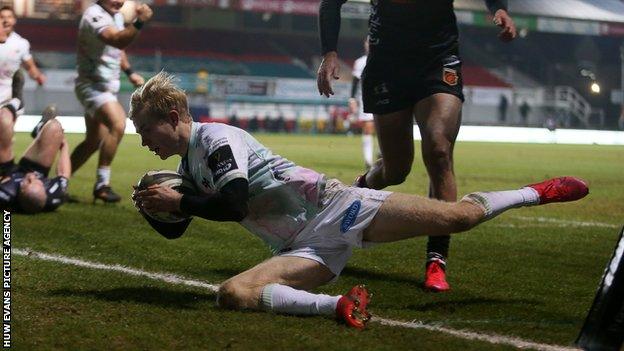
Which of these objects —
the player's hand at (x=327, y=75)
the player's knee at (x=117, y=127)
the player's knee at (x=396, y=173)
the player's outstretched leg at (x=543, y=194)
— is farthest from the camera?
the player's knee at (x=117, y=127)

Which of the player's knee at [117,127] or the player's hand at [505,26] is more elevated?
the player's hand at [505,26]

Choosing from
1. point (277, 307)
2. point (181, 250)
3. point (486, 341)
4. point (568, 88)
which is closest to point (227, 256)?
point (181, 250)

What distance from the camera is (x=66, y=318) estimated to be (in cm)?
476

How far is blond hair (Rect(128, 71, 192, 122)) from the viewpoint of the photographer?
16.4 ft

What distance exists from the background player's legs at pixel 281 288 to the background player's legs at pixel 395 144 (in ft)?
4.94

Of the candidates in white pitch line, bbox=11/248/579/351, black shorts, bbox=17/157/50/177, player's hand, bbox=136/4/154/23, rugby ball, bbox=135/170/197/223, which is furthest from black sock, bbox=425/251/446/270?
player's hand, bbox=136/4/154/23

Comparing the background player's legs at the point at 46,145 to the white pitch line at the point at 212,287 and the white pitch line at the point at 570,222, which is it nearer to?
the white pitch line at the point at 212,287

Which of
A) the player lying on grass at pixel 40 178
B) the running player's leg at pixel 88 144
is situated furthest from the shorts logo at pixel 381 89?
the running player's leg at pixel 88 144

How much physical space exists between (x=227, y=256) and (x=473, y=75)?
166 feet

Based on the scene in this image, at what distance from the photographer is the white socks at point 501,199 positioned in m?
5.16

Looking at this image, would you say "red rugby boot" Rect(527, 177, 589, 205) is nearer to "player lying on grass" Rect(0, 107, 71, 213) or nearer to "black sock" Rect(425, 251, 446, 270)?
"black sock" Rect(425, 251, 446, 270)

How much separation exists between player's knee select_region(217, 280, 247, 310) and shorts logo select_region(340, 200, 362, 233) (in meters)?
0.55

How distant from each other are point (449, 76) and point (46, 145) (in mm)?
4608

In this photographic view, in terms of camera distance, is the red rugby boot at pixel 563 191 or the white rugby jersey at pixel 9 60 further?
the white rugby jersey at pixel 9 60
